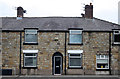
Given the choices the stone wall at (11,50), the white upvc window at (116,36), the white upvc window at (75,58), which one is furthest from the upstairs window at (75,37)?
the stone wall at (11,50)

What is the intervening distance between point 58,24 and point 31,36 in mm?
3620

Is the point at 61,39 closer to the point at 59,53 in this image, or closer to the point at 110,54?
the point at 59,53

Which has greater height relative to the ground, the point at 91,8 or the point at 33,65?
the point at 91,8

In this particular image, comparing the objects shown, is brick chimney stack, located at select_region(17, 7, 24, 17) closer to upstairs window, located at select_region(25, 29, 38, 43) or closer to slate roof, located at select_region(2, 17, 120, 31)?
slate roof, located at select_region(2, 17, 120, 31)

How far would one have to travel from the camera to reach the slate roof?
61.0 ft

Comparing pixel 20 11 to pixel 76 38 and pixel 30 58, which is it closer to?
pixel 30 58

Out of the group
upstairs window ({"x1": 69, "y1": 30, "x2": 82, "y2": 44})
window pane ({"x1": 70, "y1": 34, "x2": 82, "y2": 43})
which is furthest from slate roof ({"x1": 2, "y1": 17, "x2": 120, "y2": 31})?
window pane ({"x1": 70, "y1": 34, "x2": 82, "y2": 43})

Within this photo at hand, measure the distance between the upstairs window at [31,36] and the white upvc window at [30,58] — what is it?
1.28 m

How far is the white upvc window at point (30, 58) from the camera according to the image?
17.8 meters

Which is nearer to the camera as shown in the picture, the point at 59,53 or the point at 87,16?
the point at 59,53

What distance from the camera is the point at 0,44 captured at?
18203 millimetres

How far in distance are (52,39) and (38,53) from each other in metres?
2.22

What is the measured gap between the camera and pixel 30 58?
1791cm

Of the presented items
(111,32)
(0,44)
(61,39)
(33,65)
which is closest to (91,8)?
(111,32)
